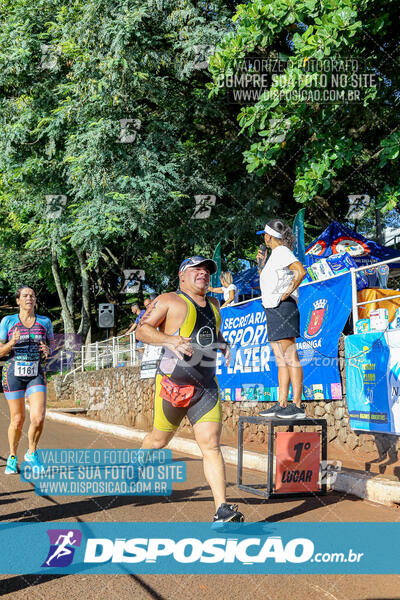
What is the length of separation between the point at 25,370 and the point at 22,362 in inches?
3.8

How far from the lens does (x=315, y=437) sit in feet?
19.9

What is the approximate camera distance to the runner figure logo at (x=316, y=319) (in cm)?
874

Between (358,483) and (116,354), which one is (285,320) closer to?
(358,483)

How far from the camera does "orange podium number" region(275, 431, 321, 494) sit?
19.3 feet

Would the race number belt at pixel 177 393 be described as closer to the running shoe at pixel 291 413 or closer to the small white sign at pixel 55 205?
the running shoe at pixel 291 413

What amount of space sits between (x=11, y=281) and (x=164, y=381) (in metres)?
31.7

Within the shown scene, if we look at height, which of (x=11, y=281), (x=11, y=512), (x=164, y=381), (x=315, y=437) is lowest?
(x=11, y=512)

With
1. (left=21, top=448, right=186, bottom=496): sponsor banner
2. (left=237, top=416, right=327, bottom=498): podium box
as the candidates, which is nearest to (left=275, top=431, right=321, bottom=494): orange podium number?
(left=237, top=416, right=327, bottom=498): podium box

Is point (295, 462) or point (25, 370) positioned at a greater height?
point (25, 370)

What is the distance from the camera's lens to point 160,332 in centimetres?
461

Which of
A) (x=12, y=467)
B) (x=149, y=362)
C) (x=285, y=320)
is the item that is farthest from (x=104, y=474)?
(x=149, y=362)

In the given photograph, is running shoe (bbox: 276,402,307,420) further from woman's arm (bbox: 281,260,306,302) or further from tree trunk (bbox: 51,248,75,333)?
tree trunk (bbox: 51,248,75,333)

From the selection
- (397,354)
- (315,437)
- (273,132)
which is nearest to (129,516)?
(315,437)

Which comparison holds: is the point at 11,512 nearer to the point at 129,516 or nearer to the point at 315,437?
the point at 129,516
